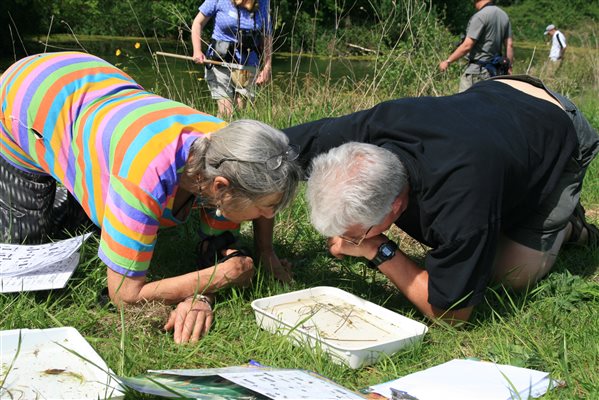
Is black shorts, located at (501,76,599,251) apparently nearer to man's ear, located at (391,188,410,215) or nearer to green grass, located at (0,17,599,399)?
green grass, located at (0,17,599,399)

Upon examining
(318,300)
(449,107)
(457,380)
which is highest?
(449,107)

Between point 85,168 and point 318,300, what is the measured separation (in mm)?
986

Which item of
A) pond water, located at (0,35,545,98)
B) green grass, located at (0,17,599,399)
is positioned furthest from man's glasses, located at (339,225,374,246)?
pond water, located at (0,35,545,98)

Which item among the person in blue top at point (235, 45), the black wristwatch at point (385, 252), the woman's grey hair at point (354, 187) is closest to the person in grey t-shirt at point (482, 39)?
the person in blue top at point (235, 45)

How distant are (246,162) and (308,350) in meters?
0.62

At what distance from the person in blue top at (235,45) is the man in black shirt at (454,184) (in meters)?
2.40

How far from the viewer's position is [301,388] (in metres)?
1.73

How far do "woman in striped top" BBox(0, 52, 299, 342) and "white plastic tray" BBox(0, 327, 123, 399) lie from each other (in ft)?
0.99

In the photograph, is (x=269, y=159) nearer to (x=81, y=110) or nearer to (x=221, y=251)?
(x=221, y=251)

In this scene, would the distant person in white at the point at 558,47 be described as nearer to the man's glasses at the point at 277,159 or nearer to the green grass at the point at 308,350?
the green grass at the point at 308,350

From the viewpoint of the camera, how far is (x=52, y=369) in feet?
6.45

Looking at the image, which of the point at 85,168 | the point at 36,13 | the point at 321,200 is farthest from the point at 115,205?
the point at 36,13

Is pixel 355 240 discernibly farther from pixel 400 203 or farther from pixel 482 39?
pixel 482 39

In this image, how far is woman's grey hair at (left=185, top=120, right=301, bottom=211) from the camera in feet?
7.27
